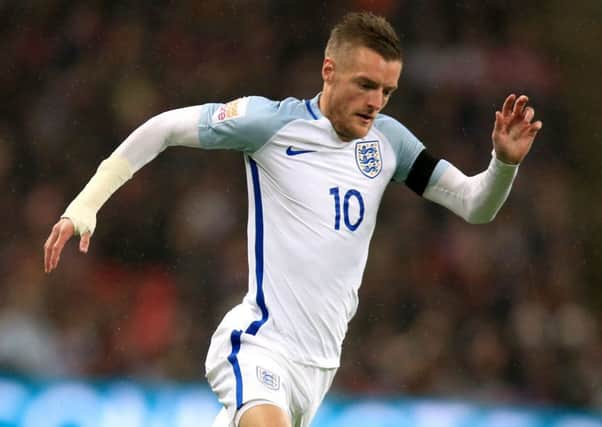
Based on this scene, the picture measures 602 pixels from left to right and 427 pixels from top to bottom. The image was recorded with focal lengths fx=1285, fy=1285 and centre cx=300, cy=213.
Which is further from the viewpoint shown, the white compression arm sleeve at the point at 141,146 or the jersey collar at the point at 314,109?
the jersey collar at the point at 314,109

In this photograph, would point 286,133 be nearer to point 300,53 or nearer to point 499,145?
point 499,145

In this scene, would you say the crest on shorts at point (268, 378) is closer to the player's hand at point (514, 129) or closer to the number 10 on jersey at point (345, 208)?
the number 10 on jersey at point (345, 208)

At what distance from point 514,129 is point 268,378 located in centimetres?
129

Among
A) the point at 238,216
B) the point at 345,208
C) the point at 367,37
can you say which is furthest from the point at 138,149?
the point at 238,216

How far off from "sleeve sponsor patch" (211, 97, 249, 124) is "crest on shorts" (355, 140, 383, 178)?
1.52ft

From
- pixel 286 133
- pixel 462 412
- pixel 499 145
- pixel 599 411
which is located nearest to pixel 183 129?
pixel 286 133

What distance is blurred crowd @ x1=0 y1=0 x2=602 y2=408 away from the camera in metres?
9.44

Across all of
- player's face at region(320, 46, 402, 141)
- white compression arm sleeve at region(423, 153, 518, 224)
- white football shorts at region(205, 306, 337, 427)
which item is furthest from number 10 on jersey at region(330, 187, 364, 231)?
white football shorts at region(205, 306, 337, 427)

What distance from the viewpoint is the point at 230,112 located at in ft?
16.0

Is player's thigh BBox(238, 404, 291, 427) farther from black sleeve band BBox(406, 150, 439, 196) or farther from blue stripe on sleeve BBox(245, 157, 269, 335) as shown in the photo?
black sleeve band BBox(406, 150, 439, 196)

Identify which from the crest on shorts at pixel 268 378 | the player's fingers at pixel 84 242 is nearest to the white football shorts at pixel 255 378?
the crest on shorts at pixel 268 378

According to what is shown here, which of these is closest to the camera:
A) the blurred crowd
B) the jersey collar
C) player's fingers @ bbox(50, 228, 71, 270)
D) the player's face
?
player's fingers @ bbox(50, 228, 71, 270)

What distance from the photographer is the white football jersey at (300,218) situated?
482cm

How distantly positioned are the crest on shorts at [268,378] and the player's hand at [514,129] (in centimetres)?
119
